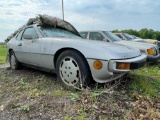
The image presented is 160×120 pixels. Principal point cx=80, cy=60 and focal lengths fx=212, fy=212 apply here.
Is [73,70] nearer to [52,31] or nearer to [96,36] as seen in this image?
[52,31]

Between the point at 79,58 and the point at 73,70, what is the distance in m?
0.26

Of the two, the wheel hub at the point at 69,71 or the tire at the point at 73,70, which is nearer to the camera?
the tire at the point at 73,70

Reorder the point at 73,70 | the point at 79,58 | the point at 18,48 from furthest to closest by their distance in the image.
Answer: the point at 18,48 → the point at 73,70 → the point at 79,58

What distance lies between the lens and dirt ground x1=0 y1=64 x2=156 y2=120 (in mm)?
2982

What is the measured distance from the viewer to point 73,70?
3744mm

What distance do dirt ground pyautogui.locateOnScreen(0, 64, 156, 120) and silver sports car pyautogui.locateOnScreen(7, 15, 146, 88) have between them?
24 cm

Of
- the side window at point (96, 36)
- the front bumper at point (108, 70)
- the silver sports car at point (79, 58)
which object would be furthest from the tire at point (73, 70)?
the side window at point (96, 36)

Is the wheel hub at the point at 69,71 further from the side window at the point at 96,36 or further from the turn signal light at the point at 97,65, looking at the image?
the side window at the point at 96,36

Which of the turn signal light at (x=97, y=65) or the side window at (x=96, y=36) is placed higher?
the side window at (x=96, y=36)

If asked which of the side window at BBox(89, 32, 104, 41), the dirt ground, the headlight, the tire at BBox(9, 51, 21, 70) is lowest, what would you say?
the dirt ground

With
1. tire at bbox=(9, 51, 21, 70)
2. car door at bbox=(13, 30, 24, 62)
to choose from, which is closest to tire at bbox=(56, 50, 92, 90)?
car door at bbox=(13, 30, 24, 62)

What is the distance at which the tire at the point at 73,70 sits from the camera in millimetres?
3588

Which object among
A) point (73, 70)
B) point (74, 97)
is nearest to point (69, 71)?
point (73, 70)

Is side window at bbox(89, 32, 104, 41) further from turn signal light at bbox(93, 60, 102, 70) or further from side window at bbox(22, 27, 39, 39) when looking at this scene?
turn signal light at bbox(93, 60, 102, 70)
